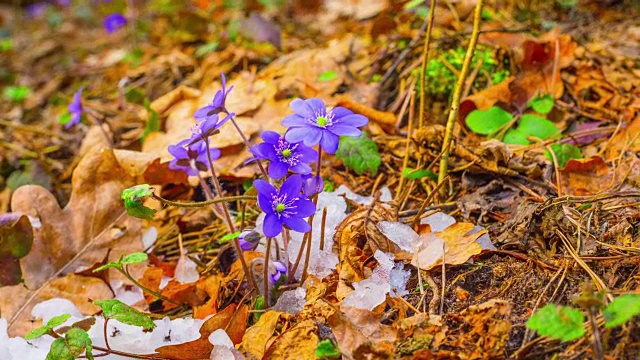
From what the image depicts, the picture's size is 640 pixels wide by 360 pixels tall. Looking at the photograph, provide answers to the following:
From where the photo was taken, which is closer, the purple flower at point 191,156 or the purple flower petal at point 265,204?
the purple flower petal at point 265,204

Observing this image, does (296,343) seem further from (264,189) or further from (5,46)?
(5,46)

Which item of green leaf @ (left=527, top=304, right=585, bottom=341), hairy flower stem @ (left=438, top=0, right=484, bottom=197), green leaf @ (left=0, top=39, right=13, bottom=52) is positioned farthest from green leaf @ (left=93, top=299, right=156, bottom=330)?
green leaf @ (left=0, top=39, right=13, bottom=52)

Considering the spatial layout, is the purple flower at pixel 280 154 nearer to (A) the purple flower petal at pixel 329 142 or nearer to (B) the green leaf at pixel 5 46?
(A) the purple flower petal at pixel 329 142

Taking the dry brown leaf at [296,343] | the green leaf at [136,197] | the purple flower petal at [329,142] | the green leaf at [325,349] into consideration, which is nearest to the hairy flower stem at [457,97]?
the purple flower petal at [329,142]

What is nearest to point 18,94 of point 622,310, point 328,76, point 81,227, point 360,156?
point 81,227

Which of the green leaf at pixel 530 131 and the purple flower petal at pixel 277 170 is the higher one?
the purple flower petal at pixel 277 170

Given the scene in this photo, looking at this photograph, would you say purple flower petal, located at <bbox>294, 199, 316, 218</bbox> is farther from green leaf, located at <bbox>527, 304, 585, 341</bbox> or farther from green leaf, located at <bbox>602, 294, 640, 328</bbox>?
green leaf, located at <bbox>602, 294, 640, 328</bbox>

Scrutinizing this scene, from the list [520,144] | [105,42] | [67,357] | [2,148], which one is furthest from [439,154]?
[105,42]
